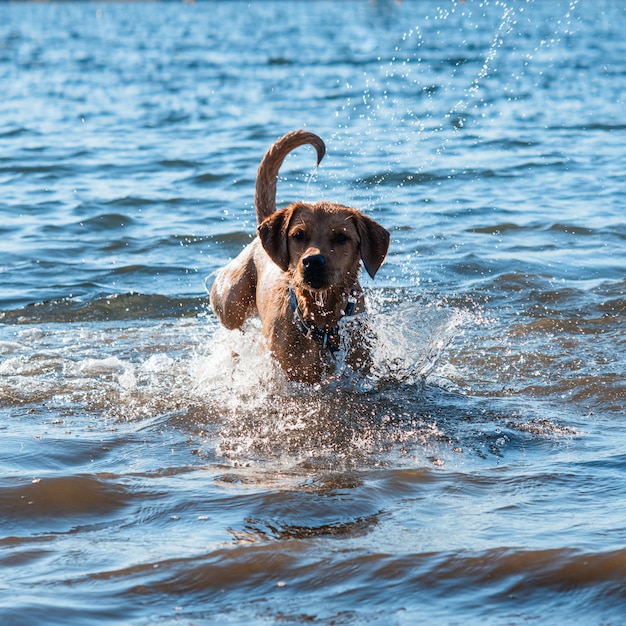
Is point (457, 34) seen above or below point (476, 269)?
above

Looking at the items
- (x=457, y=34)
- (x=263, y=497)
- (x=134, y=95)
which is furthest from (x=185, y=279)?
(x=457, y=34)

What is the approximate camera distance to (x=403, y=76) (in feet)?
84.6

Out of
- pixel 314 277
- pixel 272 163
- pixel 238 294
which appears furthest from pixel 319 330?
pixel 272 163

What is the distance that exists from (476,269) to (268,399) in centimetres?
386

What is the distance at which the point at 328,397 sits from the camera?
6.14m

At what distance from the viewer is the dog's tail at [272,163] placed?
6.69m

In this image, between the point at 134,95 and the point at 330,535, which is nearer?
the point at 330,535

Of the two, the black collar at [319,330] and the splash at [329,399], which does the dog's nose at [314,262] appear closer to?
the black collar at [319,330]

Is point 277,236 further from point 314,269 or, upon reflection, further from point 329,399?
point 329,399

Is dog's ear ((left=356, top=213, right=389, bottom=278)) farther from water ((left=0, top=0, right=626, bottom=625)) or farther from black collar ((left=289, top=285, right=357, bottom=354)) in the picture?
water ((left=0, top=0, right=626, bottom=625))

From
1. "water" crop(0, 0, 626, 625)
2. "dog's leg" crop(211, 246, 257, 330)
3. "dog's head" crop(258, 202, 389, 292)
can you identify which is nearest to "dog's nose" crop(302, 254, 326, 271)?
"dog's head" crop(258, 202, 389, 292)

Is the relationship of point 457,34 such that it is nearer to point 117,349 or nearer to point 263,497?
point 117,349

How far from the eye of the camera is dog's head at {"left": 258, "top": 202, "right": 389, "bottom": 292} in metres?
5.71

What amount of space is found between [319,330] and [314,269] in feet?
1.87
